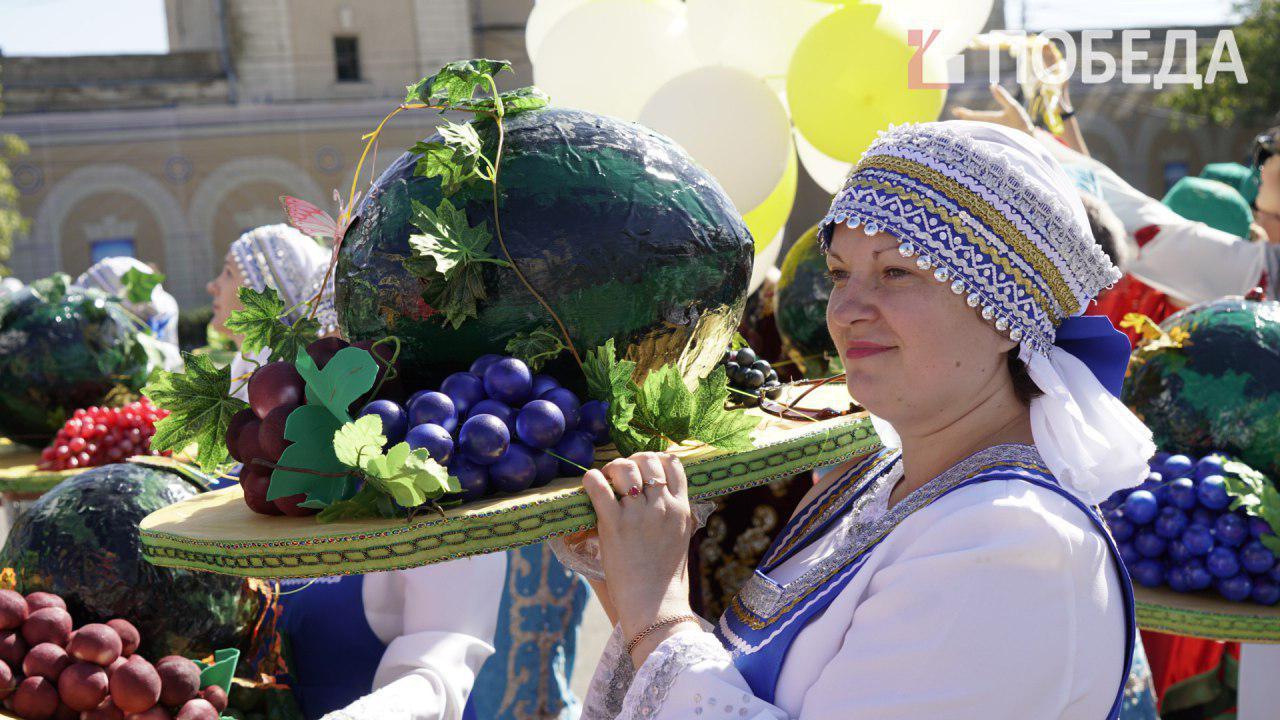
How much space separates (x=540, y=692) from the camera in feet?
9.74

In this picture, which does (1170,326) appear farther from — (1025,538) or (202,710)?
(202,710)

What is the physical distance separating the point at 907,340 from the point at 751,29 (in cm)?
217

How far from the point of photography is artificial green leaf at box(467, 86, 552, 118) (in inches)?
64.0

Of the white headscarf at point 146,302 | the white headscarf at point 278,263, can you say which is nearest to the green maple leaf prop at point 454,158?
the white headscarf at point 278,263

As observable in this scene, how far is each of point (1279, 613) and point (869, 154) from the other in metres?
1.54

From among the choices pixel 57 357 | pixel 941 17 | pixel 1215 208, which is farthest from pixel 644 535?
pixel 1215 208

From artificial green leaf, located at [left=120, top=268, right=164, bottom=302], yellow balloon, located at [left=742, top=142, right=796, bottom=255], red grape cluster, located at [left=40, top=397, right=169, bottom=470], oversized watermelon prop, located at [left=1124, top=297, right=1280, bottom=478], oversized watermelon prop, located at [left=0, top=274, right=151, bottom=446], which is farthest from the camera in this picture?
artificial green leaf, located at [left=120, top=268, right=164, bottom=302]

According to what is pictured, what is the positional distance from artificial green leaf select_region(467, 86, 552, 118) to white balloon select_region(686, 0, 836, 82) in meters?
1.75

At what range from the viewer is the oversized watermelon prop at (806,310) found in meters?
2.93

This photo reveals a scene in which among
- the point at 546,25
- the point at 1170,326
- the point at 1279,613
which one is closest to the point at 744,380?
the point at 1279,613

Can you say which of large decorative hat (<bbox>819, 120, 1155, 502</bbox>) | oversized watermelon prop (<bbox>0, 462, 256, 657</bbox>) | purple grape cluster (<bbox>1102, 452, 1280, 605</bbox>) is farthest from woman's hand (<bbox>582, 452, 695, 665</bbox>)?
purple grape cluster (<bbox>1102, 452, 1280, 605</bbox>)

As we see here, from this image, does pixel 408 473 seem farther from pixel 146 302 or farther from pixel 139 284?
pixel 146 302

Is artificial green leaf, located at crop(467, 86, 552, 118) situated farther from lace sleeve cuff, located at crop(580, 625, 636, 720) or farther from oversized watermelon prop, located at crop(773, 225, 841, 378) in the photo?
oversized watermelon prop, located at crop(773, 225, 841, 378)

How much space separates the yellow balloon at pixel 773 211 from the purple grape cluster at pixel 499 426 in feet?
6.10
